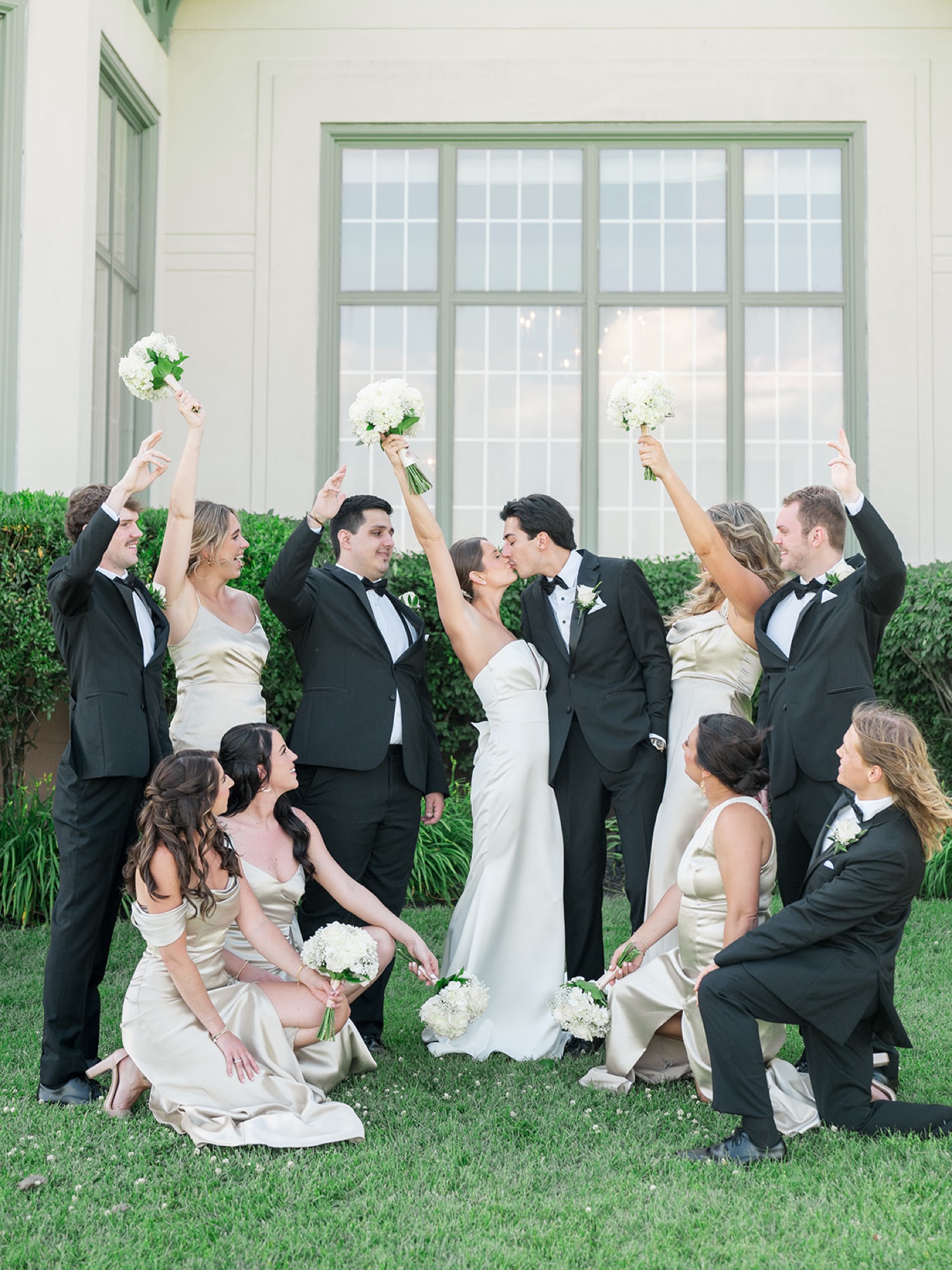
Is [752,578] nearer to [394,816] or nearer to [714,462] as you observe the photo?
[394,816]

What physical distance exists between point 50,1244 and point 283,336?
314 inches

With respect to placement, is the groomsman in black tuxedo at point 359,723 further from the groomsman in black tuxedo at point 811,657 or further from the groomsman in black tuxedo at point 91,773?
the groomsman in black tuxedo at point 811,657

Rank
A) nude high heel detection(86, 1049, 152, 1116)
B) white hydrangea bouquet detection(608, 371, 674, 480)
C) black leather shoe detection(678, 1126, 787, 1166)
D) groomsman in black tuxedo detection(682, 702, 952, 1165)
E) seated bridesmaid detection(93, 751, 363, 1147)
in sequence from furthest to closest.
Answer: white hydrangea bouquet detection(608, 371, 674, 480)
nude high heel detection(86, 1049, 152, 1116)
seated bridesmaid detection(93, 751, 363, 1147)
groomsman in black tuxedo detection(682, 702, 952, 1165)
black leather shoe detection(678, 1126, 787, 1166)

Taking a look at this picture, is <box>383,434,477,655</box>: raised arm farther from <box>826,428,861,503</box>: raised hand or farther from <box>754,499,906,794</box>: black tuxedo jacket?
<box>826,428,861,503</box>: raised hand

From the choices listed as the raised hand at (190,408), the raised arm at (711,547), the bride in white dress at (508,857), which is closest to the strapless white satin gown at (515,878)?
the bride in white dress at (508,857)

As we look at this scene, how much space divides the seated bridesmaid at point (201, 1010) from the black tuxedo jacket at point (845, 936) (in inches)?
59.8

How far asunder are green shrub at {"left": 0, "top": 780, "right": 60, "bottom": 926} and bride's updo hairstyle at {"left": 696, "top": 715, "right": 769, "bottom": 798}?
4.32 metres

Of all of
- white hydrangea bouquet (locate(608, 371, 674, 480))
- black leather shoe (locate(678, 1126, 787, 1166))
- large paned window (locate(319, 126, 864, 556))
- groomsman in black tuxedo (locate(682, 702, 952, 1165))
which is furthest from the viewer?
large paned window (locate(319, 126, 864, 556))

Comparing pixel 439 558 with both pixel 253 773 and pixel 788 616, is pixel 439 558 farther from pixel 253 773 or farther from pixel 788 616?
pixel 788 616

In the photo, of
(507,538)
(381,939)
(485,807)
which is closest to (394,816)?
(485,807)

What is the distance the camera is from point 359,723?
549 centimetres

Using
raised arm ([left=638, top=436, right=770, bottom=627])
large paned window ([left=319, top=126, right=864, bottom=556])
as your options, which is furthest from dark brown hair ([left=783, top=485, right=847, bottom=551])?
large paned window ([left=319, top=126, right=864, bottom=556])

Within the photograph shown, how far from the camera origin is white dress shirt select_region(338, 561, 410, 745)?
5578 mm

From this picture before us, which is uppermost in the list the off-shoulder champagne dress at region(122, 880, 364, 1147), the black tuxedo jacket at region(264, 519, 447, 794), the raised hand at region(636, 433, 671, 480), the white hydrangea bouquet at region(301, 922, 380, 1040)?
the raised hand at region(636, 433, 671, 480)
